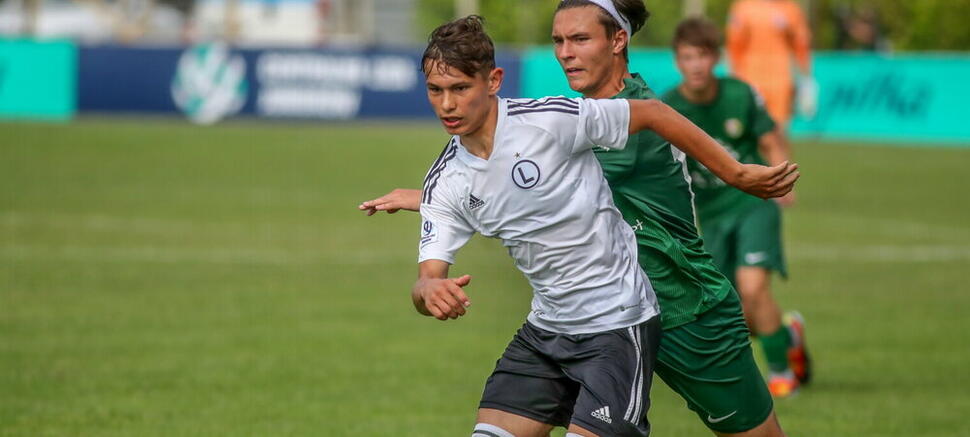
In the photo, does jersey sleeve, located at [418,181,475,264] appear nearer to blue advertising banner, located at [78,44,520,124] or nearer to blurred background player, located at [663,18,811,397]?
blurred background player, located at [663,18,811,397]

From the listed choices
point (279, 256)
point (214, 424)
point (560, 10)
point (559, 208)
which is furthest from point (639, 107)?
point (279, 256)

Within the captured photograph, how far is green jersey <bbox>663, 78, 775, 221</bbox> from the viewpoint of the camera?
8.84 meters

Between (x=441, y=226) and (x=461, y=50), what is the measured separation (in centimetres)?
57

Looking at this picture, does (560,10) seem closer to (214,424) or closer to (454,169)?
(454,169)

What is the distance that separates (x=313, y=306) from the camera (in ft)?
40.2

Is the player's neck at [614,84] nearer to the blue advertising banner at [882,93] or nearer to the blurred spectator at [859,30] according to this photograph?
the blue advertising banner at [882,93]

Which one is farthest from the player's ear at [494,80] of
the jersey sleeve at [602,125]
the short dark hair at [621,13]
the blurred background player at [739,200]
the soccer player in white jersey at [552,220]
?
the blurred background player at [739,200]

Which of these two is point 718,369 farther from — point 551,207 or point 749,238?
point 749,238

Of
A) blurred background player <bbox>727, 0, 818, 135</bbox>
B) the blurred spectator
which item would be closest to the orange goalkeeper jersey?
blurred background player <bbox>727, 0, 818, 135</bbox>

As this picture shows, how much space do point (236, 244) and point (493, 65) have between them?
1094 cm

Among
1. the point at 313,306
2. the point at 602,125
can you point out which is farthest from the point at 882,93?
the point at 602,125

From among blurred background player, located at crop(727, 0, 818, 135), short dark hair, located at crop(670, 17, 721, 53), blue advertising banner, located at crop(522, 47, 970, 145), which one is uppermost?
short dark hair, located at crop(670, 17, 721, 53)

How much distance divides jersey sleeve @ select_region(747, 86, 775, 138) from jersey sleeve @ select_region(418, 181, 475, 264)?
396cm

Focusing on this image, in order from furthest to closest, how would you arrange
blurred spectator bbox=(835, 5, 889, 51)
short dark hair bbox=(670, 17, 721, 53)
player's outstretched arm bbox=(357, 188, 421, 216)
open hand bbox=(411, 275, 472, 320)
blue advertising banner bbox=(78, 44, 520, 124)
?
blue advertising banner bbox=(78, 44, 520, 124), blurred spectator bbox=(835, 5, 889, 51), short dark hair bbox=(670, 17, 721, 53), player's outstretched arm bbox=(357, 188, 421, 216), open hand bbox=(411, 275, 472, 320)
